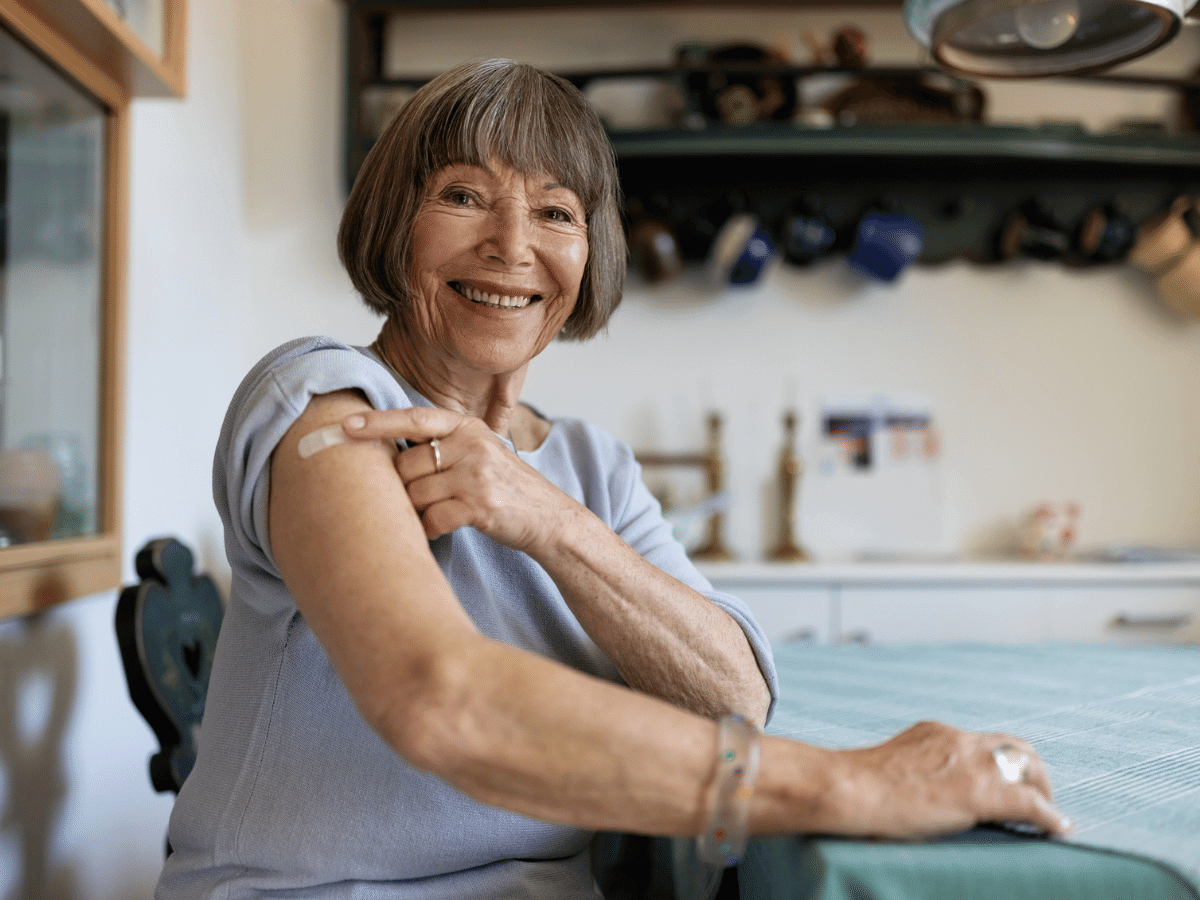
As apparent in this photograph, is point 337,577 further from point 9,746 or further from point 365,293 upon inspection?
point 9,746

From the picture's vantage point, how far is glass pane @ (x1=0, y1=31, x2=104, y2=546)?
4.29 ft

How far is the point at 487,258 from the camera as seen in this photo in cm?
100

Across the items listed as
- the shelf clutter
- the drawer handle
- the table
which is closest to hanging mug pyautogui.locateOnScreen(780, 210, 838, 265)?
the shelf clutter

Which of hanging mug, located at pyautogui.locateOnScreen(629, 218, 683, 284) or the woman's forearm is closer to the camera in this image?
the woman's forearm

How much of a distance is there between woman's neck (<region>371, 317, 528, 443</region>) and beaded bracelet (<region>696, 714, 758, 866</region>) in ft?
1.80

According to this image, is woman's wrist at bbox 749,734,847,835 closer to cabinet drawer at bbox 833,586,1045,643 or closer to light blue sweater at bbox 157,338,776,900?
light blue sweater at bbox 157,338,776,900

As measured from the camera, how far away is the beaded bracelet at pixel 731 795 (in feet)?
1.99

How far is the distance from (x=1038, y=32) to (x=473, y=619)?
48.6 inches

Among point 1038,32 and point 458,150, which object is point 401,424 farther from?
point 1038,32

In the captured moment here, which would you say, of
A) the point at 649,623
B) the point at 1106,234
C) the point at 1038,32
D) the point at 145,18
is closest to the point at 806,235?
the point at 1106,234

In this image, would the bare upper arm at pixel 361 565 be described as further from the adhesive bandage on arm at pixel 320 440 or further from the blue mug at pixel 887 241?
the blue mug at pixel 887 241

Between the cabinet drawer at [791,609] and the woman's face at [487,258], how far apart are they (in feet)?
5.18

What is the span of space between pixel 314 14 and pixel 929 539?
2431 mm

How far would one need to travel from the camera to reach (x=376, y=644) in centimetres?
63
